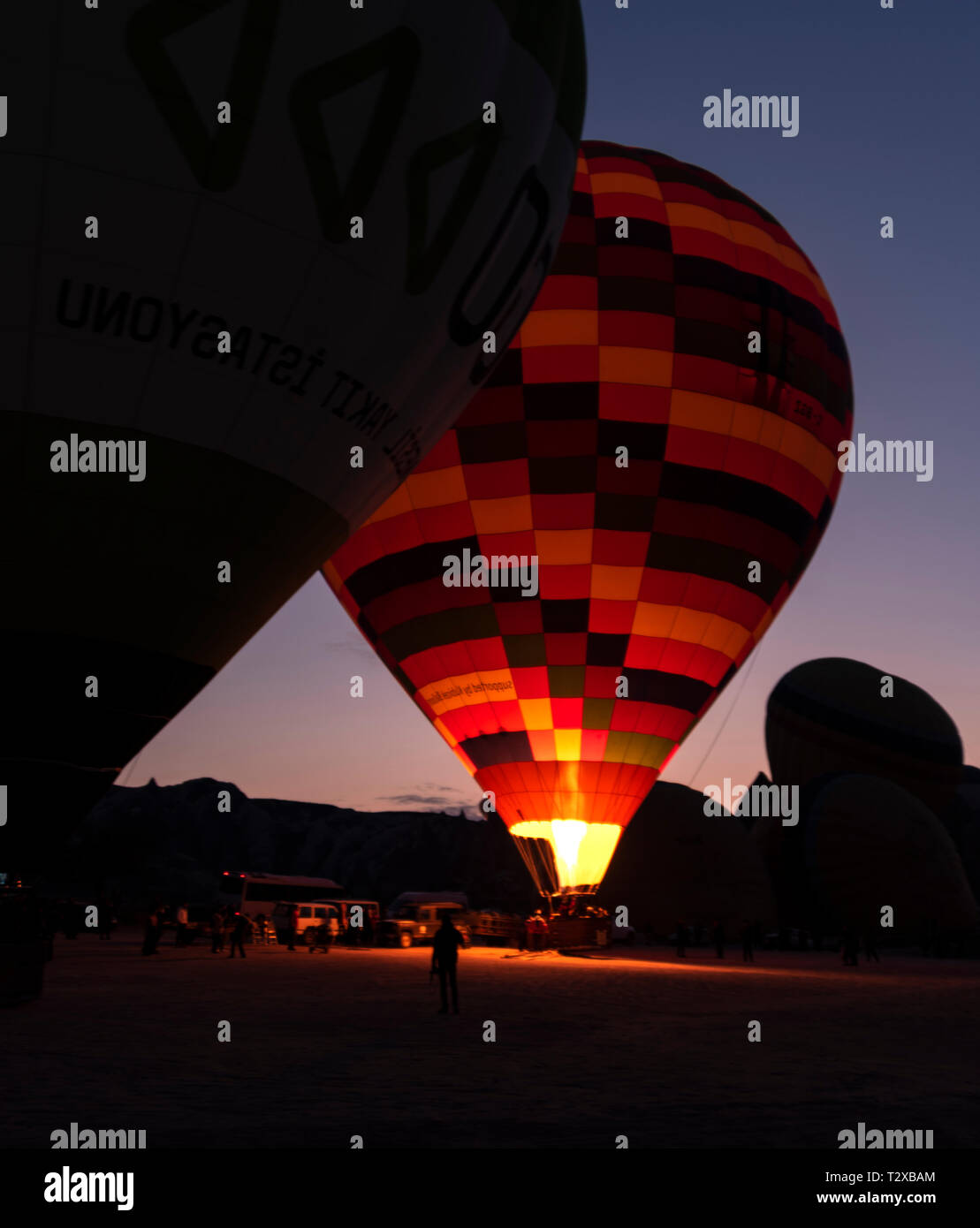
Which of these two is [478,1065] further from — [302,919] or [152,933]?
[302,919]

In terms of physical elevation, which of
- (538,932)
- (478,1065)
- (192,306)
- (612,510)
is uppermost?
(612,510)

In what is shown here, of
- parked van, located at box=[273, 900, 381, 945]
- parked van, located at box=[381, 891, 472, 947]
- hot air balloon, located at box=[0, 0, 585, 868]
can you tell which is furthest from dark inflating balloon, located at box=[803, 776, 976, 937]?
hot air balloon, located at box=[0, 0, 585, 868]

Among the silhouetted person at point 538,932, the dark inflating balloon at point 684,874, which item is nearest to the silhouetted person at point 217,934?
the silhouetted person at point 538,932

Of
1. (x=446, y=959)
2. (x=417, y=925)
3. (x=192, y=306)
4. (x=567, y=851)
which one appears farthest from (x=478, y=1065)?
(x=417, y=925)

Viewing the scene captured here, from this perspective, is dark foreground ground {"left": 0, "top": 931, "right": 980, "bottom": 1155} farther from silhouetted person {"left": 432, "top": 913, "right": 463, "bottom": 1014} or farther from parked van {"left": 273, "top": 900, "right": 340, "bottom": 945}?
parked van {"left": 273, "top": 900, "right": 340, "bottom": 945}

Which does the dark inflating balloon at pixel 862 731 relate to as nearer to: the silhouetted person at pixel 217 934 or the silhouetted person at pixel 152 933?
the silhouetted person at pixel 217 934
